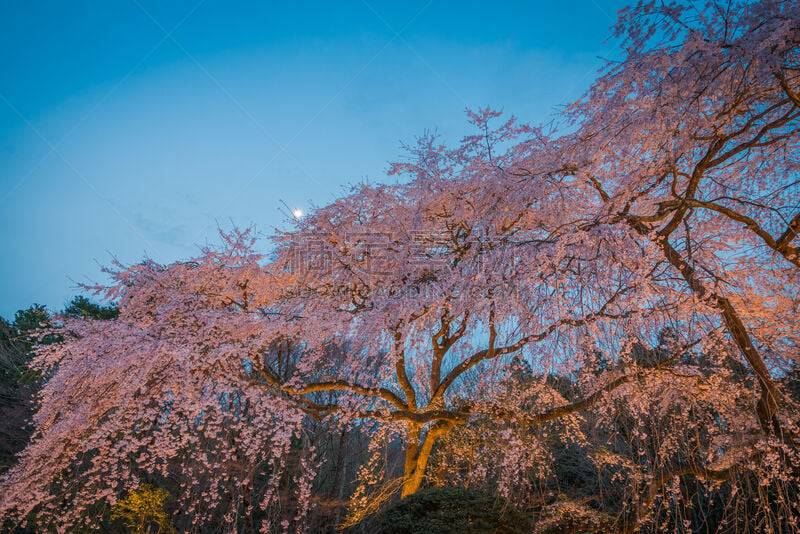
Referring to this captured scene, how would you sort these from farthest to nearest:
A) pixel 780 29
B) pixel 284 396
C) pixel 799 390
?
pixel 799 390 < pixel 284 396 < pixel 780 29

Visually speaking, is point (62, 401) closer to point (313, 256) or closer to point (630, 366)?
point (313, 256)

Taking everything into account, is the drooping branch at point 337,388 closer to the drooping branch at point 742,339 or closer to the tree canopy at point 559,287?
the tree canopy at point 559,287

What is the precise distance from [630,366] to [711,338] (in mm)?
726

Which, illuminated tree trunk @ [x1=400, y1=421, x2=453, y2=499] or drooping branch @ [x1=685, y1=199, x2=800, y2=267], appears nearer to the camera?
drooping branch @ [x1=685, y1=199, x2=800, y2=267]

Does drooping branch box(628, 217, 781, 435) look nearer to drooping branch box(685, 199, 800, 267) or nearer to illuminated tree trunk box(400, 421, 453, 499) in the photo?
drooping branch box(685, 199, 800, 267)

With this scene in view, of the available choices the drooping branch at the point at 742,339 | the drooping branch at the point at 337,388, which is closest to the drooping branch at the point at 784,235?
the drooping branch at the point at 742,339

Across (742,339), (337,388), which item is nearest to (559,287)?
(742,339)

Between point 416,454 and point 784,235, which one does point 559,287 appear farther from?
point 416,454

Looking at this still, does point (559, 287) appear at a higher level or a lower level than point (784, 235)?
A: lower

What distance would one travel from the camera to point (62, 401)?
13.8 feet

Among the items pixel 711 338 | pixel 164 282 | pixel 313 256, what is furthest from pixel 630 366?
pixel 164 282

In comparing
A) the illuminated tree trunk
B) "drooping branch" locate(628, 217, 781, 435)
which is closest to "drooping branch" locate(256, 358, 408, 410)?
the illuminated tree trunk

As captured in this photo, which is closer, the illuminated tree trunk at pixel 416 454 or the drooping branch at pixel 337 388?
the drooping branch at pixel 337 388

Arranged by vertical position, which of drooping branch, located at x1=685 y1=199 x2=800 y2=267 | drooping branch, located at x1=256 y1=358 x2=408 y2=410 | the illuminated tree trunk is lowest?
the illuminated tree trunk
